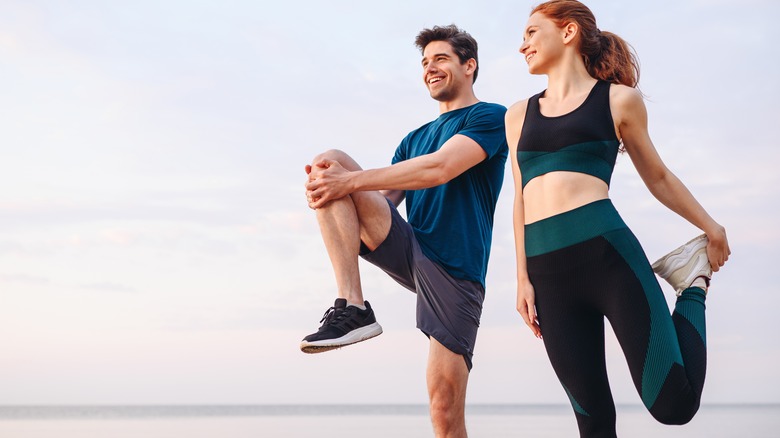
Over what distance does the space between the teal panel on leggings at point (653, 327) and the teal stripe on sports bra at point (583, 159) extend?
0.24 metres

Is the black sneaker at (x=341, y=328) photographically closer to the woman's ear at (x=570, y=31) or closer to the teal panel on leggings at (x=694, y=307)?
the teal panel on leggings at (x=694, y=307)

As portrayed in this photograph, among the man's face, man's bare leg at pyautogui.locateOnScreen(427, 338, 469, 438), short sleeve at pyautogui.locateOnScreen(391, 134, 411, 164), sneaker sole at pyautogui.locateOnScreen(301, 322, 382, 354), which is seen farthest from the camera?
short sleeve at pyautogui.locateOnScreen(391, 134, 411, 164)

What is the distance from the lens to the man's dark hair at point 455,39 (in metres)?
4.14

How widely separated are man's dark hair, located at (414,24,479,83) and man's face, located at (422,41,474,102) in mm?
32

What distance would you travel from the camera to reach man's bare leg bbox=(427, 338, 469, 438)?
12.4 feet

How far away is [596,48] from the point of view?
3062mm

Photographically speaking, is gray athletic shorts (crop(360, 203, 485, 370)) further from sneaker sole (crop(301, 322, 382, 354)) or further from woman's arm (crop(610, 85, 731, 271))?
woman's arm (crop(610, 85, 731, 271))

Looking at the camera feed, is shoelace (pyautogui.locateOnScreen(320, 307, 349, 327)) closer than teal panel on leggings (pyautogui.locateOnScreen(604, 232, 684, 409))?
No

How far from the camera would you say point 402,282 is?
13.3 ft

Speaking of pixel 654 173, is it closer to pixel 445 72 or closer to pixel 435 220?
pixel 435 220

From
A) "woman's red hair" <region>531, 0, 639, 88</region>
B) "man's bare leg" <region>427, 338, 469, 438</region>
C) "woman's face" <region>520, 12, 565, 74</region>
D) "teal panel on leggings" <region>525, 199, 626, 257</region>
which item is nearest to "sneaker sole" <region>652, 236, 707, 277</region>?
"teal panel on leggings" <region>525, 199, 626, 257</region>

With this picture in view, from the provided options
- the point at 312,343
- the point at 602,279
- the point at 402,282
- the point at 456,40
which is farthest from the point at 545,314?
the point at 456,40

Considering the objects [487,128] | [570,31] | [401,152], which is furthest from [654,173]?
[401,152]

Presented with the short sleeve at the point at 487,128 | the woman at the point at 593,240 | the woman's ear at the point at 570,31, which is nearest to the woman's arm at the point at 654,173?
the woman at the point at 593,240
